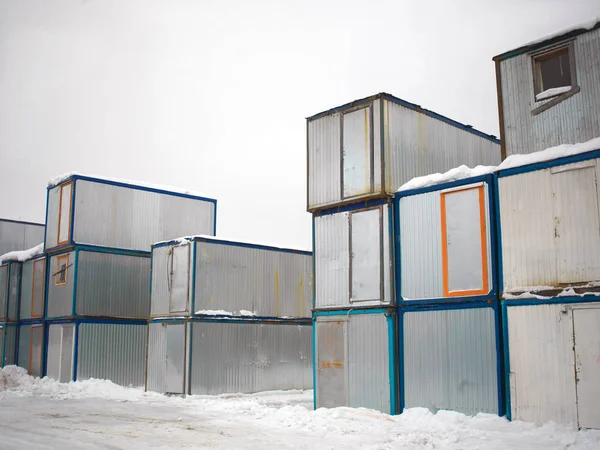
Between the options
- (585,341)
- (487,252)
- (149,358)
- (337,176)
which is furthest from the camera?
(149,358)

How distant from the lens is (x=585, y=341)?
13336 mm

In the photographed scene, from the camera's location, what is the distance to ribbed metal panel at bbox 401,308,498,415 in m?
15.1

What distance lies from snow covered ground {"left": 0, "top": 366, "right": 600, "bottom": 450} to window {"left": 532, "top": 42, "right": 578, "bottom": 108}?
7.66 m

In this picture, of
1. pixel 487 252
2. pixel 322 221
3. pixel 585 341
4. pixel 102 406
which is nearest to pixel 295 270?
pixel 322 221

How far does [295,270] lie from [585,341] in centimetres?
1612

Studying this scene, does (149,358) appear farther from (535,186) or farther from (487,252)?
(535,186)

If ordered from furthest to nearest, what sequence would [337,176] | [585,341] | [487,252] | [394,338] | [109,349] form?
1. [109,349]
2. [337,176]
3. [394,338]
4. [487,252]
5. [585,341]

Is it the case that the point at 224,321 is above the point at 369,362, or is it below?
above

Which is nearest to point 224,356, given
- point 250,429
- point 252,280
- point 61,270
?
point 252,280

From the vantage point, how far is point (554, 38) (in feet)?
51.3

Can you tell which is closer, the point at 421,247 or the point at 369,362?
the point at 421,247

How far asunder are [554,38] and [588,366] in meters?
7.76

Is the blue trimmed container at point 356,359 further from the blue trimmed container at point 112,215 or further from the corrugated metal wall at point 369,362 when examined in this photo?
the blue trimmed container at point 112,215

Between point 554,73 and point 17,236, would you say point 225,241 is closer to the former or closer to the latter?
point 554,73
